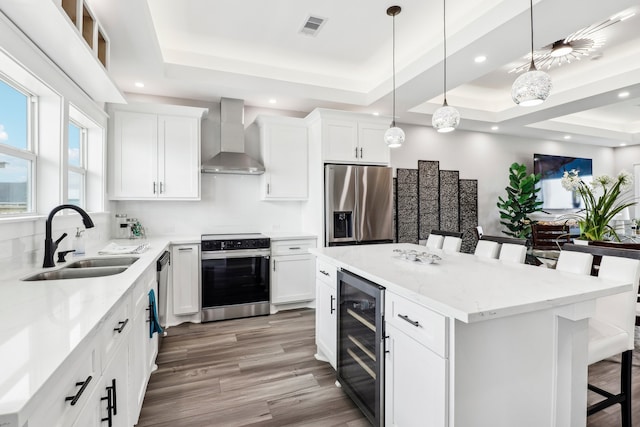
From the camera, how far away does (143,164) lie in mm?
3602

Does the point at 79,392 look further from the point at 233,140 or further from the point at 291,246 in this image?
the point at 233,140

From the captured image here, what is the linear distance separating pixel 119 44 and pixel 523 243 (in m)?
3.67

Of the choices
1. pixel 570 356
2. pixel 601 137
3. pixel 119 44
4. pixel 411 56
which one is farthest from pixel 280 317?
pixel 601 137

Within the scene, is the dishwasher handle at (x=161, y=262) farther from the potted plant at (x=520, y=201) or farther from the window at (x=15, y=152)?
the potted plant at (x=520, y=201)

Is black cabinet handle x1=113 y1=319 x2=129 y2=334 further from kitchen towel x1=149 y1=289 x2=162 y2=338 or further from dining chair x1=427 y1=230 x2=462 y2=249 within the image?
dining chair x1=427 y1=230 x2=462 y2=249

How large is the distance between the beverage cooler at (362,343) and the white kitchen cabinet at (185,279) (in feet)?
6.77

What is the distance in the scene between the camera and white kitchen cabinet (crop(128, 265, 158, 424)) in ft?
5.73

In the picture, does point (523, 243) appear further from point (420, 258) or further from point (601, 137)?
point (601, 137)

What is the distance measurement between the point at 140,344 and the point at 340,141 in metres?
3.06

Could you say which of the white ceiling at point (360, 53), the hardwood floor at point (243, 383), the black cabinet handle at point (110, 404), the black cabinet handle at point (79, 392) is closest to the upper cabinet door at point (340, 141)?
the white ceiling at point (360, 53)

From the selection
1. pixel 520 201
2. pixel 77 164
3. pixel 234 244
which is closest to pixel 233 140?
pixel 234 244

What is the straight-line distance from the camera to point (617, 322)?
5.93 feet

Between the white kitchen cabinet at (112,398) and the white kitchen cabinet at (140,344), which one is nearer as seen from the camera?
the white kitchen cabinet at (112,398)

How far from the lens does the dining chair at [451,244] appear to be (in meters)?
2.79
